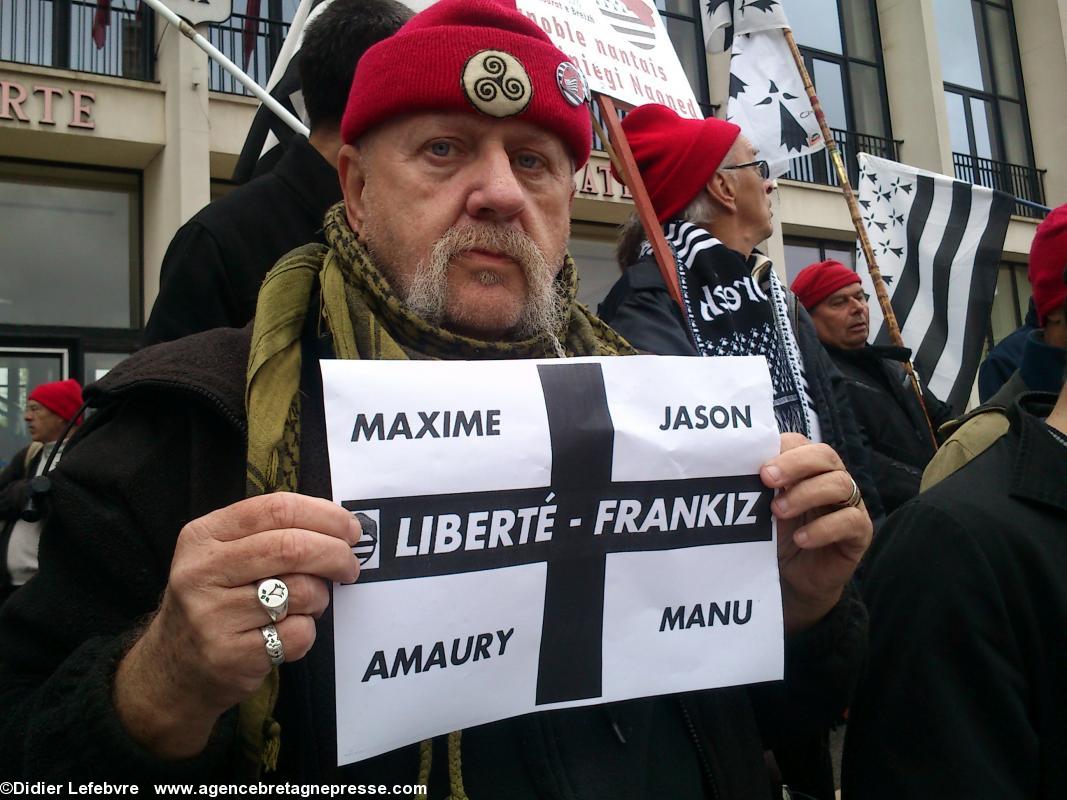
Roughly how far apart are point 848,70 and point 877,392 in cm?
1170

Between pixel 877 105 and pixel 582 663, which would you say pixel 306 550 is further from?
pixel 877 105

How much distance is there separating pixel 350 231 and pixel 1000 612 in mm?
1176

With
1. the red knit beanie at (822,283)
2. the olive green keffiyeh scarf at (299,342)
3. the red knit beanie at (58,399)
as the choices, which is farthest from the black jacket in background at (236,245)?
the red knit beanie at (58,399)

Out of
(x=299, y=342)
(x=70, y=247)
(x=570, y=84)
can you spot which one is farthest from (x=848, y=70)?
(x=299, y=342)

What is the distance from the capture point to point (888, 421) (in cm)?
356

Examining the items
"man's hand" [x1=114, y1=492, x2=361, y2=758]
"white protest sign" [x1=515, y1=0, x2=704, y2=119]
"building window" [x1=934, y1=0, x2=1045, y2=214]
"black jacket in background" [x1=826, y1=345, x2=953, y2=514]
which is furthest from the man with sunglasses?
"building window" [x1=934, y1=0, x2=1045, y2=214]

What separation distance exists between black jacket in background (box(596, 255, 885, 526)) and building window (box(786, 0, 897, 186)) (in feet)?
37.0

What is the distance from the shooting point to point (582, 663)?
107cm

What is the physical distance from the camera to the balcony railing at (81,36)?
7.93 meters

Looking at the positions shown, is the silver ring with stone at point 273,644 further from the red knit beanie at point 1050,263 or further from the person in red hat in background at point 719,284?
the red knit beanie at point 1050,263

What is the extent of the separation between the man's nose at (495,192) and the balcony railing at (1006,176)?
1484 centimetres

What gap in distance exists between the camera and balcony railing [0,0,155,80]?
7934 mm

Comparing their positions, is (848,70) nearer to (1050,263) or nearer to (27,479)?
(1050,263)

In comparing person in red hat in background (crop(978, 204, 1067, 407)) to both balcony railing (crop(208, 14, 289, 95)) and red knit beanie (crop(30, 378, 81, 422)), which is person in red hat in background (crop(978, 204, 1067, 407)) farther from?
balcony railing (crop(208, 14, 289, 95))
